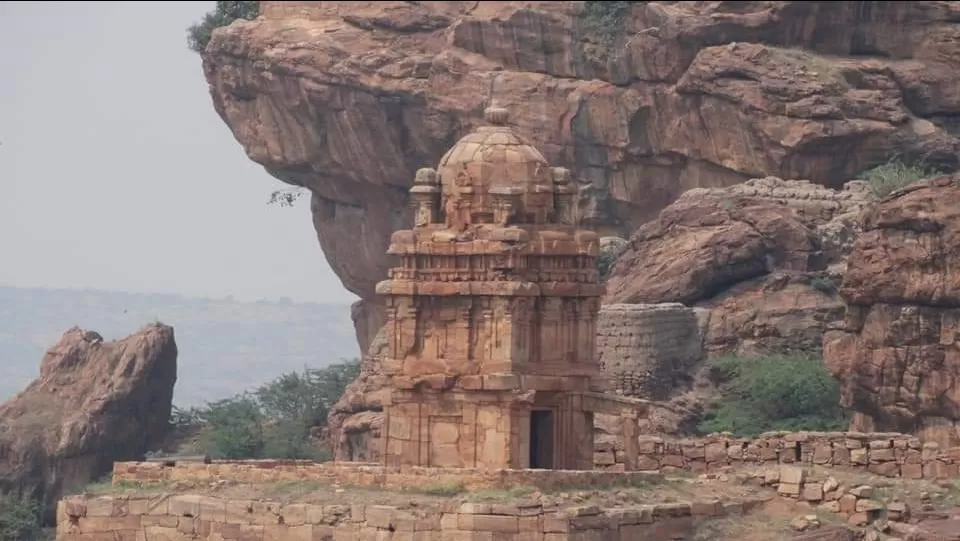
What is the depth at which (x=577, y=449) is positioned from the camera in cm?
6931

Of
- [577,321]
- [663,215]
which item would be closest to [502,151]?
[577,321]

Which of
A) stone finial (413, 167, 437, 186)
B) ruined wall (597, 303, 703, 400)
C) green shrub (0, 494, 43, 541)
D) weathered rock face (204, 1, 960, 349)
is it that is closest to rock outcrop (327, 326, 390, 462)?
ruined wall (597, 303, 703, 400)

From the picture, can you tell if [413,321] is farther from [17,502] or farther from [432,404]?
[17,502]

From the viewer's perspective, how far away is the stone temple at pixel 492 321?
224 feet

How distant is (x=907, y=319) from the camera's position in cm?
7988

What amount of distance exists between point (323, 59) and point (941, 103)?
595 inches

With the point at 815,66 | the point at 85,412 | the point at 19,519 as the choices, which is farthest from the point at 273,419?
the point at 815,66

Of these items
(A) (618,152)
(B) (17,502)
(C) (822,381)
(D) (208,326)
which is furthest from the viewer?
(D) (208,326)

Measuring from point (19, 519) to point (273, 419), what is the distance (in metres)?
12.9

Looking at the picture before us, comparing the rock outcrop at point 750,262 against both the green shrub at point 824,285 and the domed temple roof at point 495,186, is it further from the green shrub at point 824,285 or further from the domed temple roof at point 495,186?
the domed temple roof at point 495,186

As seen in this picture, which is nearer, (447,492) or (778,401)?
(447,492)

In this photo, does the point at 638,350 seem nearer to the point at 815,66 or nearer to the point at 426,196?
the point at 815,66

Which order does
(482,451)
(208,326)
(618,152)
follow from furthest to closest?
(208,326)
(618,152)
(482,451)

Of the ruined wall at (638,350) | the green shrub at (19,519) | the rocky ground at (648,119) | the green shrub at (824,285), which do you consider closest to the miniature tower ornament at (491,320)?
the rocky ground at (648,119)
